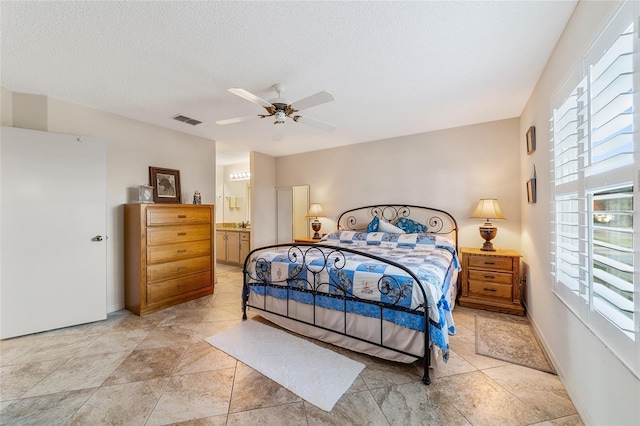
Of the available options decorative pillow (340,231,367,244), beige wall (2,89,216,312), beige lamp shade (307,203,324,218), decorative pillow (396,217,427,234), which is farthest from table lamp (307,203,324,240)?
beige wall (2,89,216,312)

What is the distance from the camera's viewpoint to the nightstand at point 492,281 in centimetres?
318

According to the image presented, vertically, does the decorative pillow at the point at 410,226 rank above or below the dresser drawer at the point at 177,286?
above

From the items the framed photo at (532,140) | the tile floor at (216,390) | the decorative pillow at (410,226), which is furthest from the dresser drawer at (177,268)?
the framed photo at (532,140)

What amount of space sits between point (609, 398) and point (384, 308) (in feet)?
4.14

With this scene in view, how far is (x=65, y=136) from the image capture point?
2.88 metres

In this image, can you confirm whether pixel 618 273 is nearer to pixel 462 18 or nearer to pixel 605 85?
pixel 605 85

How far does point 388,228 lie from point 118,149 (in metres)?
4.05

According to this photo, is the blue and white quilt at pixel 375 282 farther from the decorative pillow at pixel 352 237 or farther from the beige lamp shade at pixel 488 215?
the decorative pillow at pixel 352 237

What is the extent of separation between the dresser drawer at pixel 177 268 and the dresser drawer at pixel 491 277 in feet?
12.7

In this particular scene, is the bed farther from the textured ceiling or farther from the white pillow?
the textured ceiling

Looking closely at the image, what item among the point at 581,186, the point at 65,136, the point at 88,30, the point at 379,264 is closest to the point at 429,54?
the point at 581,186

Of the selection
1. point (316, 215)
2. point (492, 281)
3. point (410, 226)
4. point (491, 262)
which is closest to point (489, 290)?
point (492, 281)

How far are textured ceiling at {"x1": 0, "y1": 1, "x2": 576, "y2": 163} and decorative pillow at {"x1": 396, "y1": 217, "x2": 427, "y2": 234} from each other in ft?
5.58

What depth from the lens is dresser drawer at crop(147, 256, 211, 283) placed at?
3.33m
